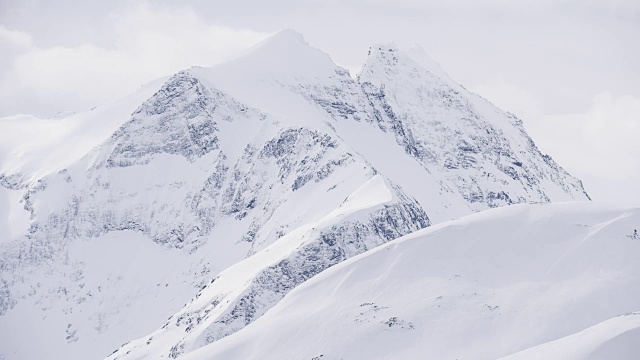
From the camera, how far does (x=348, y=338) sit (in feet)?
408

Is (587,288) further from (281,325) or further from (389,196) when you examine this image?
(389,196)

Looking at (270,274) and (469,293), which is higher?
(270,274)

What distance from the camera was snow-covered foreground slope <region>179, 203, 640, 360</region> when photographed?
118 m

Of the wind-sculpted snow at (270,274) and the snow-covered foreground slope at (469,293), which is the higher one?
the wind-sculpted snow at (270,274)

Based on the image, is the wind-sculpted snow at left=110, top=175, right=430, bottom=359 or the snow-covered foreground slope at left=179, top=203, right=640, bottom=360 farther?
the wind-sculpted snow at left=110, top=175, right=430, bottom=359

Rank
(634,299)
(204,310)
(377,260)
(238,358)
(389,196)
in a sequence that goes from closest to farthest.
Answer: (634,299), (238,358), (377,260), (204,310), (389,196)

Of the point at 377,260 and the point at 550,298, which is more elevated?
the point at 377,260

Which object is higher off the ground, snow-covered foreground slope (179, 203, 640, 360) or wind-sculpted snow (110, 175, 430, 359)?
wind-sculpted snow (110, 175, 430, 359)

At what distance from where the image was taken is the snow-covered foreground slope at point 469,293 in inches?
4631

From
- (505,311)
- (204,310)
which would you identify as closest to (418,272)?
(505,311)

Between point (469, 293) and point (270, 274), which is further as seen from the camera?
point (270, 274)

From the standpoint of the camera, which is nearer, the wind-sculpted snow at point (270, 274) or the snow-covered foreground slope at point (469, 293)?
the snow-covered foreground slope at point (469, 293)

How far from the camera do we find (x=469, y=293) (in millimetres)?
126312

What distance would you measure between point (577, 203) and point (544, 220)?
8.27 metres
